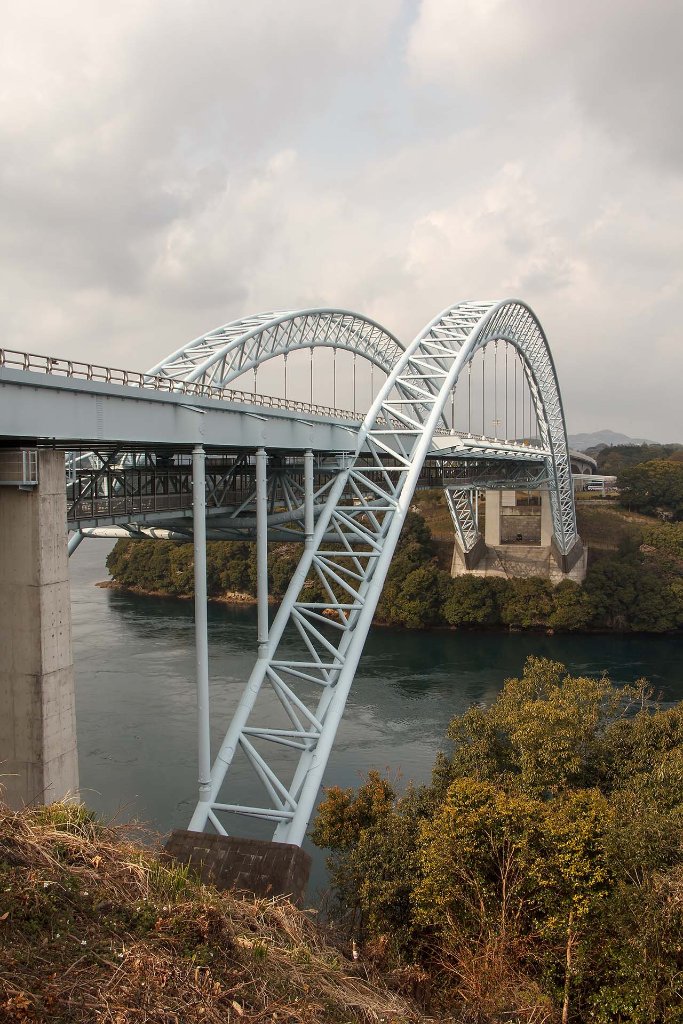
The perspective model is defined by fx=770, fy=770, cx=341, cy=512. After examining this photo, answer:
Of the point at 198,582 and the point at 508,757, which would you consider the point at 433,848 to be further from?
the point at 508,757

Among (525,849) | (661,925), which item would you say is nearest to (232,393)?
(525,849)

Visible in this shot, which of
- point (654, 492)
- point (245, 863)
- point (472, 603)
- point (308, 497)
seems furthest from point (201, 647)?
point (654, 492)

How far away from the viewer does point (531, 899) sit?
912 centimetres

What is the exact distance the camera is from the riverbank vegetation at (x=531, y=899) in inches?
294

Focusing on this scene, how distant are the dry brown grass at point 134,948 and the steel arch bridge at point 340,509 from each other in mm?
5412

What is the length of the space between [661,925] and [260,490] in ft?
31.0

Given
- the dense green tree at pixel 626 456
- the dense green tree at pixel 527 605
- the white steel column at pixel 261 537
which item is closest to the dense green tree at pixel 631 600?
the dense green tree at pixel 527 605

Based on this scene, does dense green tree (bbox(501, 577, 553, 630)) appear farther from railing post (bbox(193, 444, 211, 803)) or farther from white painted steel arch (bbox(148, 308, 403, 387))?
railing post (bbox(193, 444, 211, 803))

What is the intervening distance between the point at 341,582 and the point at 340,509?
2.55m

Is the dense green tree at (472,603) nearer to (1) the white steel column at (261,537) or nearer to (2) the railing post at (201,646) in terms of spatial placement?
(1) the white steel column at (261,537)

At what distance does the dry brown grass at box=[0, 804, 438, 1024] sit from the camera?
4652 millimetres

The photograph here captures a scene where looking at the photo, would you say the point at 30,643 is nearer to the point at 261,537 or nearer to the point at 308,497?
the point at 261,537

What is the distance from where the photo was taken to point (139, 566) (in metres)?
52.7

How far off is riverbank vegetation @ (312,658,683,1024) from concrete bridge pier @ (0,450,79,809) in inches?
174
